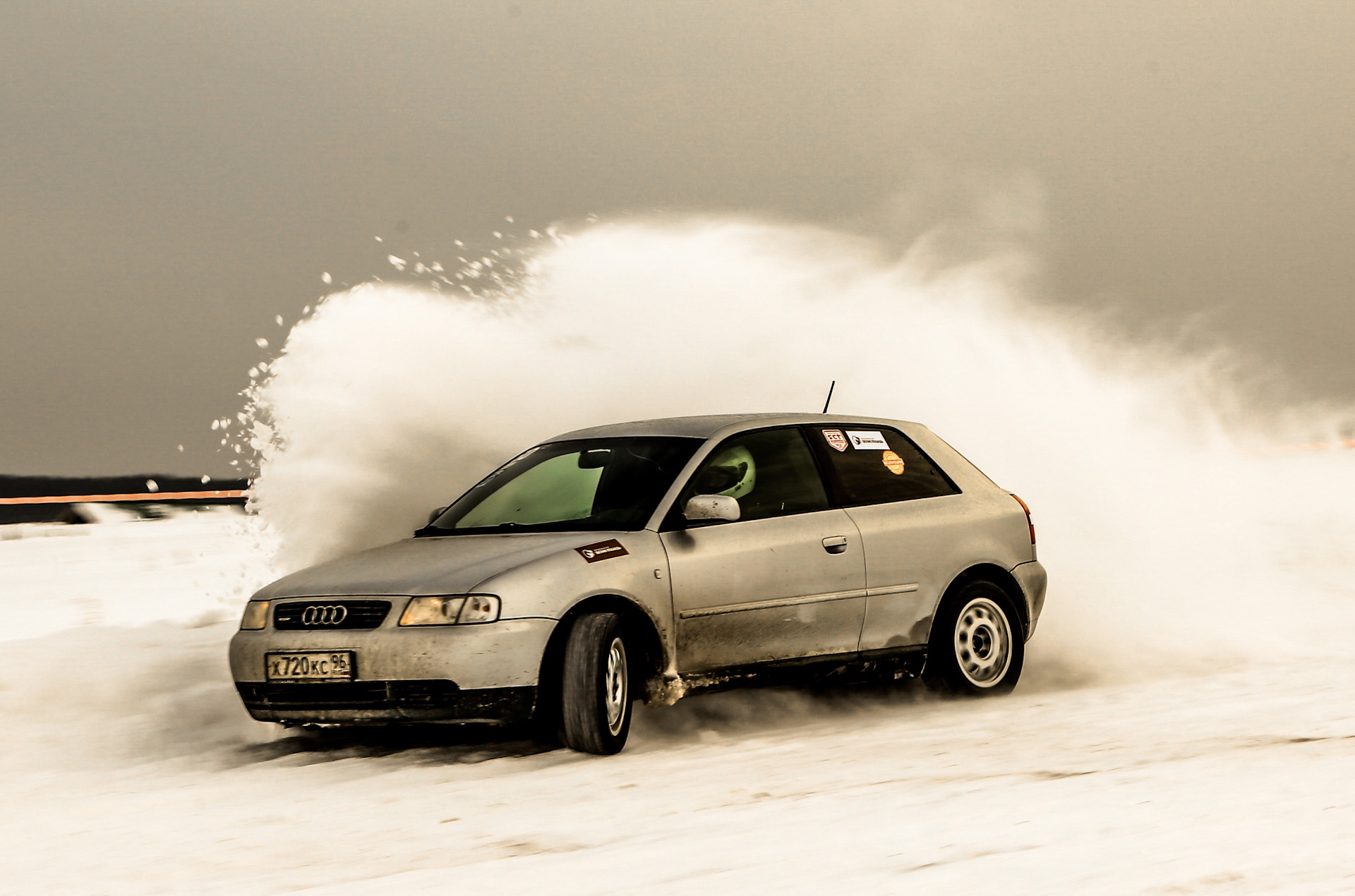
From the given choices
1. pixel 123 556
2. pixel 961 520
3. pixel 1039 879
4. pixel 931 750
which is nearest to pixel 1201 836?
pixel 1039 879

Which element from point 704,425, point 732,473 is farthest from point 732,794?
point 704,425

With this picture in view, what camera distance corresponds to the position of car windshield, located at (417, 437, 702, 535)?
7.09 meters

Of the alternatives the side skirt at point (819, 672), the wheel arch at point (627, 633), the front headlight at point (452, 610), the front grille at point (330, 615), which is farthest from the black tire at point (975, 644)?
the front grille at point (330, 615)

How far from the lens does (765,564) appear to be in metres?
7.09

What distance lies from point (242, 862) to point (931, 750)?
290cm

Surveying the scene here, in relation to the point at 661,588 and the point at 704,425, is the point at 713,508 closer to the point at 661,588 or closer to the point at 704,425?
the point at 661,588

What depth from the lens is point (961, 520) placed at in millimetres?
8062

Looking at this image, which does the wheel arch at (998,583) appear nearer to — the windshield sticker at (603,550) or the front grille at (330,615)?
the windshield sticker at (603,550)

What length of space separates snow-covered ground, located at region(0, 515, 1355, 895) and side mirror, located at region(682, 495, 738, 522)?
99cm

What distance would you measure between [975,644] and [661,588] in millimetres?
2122

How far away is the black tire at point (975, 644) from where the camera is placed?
786 centimetres

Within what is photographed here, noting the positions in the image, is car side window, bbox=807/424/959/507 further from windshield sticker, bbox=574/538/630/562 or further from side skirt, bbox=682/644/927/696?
windshield sticker, bbox=574/538/630/562

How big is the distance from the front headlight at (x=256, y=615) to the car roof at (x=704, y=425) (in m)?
1.77

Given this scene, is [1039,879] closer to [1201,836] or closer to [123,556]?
[1201,836]
